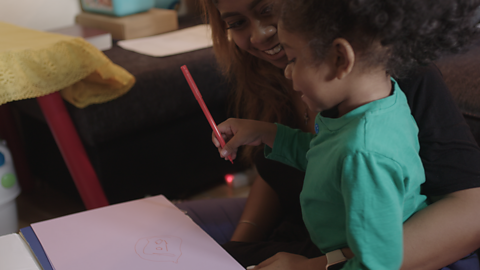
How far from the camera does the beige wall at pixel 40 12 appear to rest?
1.42 meters

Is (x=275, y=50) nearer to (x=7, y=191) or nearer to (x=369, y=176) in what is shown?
(x=369, y=176)

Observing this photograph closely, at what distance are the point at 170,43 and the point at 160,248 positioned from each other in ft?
3.12

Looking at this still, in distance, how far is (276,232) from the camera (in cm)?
78

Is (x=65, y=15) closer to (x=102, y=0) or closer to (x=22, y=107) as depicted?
(x=102, y=0)

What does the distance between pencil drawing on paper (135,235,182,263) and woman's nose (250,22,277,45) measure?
34 centimetres

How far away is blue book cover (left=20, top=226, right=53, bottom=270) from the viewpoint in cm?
53

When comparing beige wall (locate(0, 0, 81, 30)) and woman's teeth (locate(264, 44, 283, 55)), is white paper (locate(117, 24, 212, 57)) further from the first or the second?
woman's teeth (locate(264, 44, 283, 55))

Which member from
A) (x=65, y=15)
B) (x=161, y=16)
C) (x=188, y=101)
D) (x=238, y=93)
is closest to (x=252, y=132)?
(x=238, y=93)

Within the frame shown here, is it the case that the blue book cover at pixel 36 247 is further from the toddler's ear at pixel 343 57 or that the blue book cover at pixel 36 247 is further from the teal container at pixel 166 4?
the teal container at pixel 166 4

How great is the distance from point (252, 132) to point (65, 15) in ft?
3.88

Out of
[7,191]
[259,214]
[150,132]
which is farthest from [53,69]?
[259,214]

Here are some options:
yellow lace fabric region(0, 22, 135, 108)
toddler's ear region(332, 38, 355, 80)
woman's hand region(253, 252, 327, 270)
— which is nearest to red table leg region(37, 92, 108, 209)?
yellow lace fabric region(0, 22, 135, 108)

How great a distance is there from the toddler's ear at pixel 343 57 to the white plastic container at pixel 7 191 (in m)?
0.78

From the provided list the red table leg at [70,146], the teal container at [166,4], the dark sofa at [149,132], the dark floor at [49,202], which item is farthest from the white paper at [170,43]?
the dark floor at [49,202]
